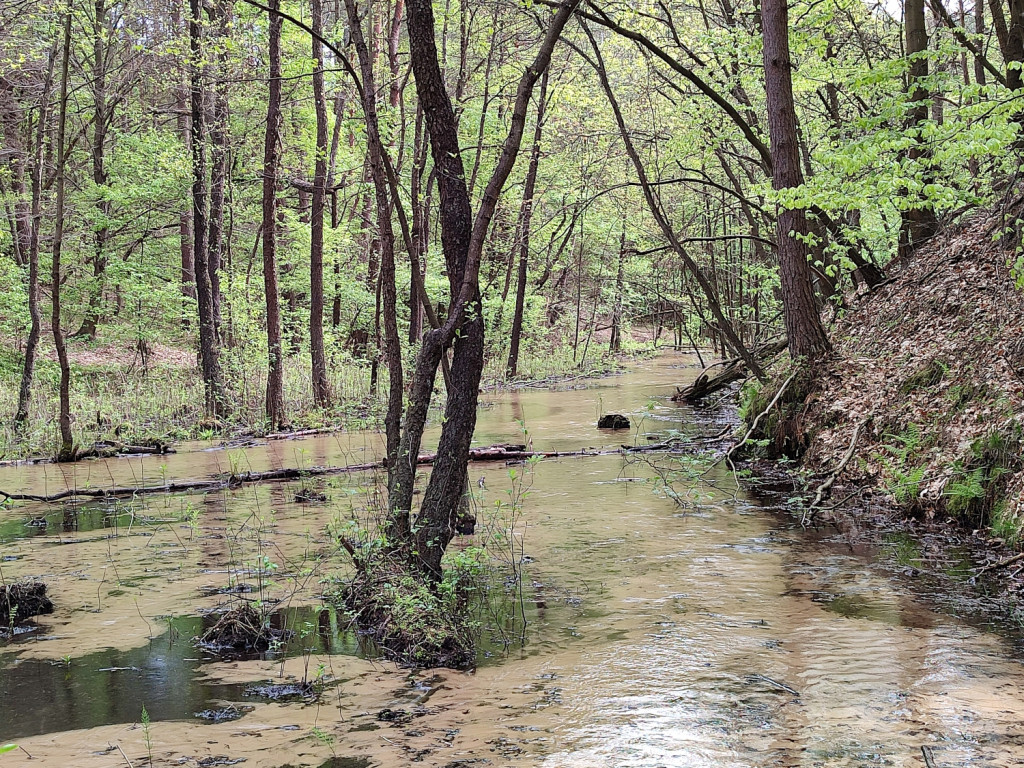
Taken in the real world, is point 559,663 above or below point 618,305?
below

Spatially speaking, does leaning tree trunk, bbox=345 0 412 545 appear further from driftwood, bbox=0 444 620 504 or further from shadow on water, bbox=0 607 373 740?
driftwood, bbox=0 444 620 504

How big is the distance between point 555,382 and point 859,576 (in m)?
19.1

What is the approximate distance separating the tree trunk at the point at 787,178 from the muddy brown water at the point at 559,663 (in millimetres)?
3403

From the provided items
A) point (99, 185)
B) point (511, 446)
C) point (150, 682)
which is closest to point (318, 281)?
point (99, 185)

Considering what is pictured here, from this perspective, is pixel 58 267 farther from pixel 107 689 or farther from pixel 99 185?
pixel 107 689

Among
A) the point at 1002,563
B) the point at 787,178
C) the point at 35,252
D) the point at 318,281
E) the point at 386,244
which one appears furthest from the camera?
the point at 318,281

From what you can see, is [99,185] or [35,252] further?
[99,185]

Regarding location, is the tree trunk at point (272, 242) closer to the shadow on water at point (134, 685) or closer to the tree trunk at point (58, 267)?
the tree trunk at point (58, 267)

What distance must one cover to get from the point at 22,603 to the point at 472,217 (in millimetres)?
4782

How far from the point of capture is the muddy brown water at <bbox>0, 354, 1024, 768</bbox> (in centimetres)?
396

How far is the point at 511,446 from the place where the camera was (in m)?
12.1

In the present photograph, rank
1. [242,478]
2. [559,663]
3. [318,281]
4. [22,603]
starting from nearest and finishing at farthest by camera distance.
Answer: [559,663], [22,603], [242,478], [318,281]

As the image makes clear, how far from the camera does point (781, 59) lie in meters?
10.7

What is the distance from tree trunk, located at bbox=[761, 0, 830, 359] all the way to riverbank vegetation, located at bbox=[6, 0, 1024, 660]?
0.04 meters
